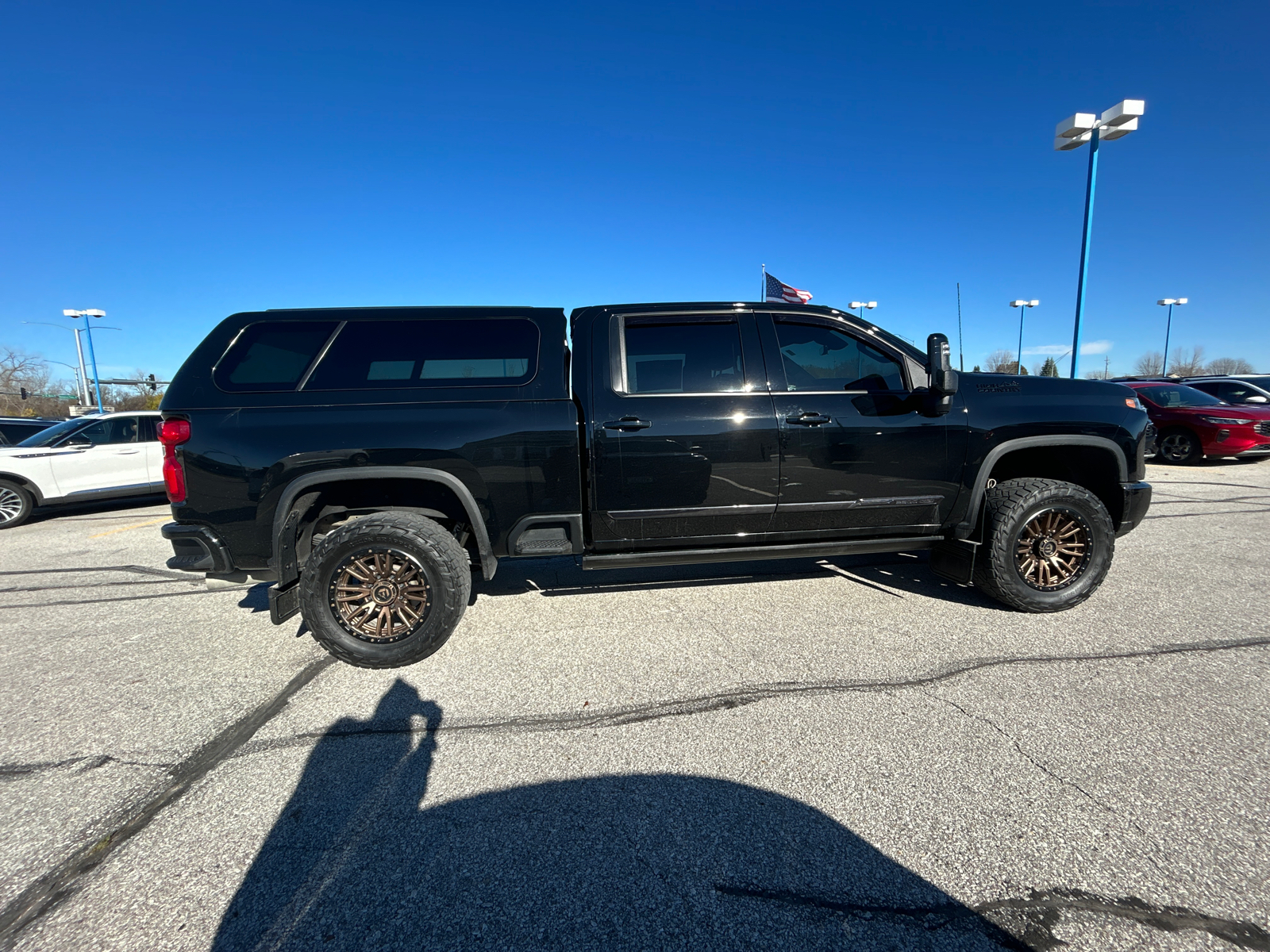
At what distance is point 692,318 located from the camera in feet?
12.0

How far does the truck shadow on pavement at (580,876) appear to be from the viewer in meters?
1.59

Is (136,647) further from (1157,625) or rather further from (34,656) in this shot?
(1157,625)

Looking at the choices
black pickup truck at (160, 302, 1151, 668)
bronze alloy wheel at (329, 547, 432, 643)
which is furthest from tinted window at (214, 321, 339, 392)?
bronze alloy wheel at (329, 547, 432, 643)

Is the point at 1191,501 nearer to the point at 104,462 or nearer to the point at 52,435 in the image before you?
the point at 104,462

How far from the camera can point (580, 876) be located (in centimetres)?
Result: 179

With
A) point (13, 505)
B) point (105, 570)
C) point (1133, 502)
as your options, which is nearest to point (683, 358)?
point (1133, 502)

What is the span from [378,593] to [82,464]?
8.35 meters

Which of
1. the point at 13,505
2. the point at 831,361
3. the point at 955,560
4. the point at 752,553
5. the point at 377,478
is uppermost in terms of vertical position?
the point at 831,361

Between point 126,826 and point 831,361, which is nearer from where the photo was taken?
point 126,826

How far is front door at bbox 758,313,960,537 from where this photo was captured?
3.54m

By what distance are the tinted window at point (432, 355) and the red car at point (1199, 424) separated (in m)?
13.0

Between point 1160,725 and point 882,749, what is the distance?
1264 millimetres

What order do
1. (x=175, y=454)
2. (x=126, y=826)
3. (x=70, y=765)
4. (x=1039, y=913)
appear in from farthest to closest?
(x=175, y=454), (x=70, y=765), (x=126, y=826), (x=1039, y=913)

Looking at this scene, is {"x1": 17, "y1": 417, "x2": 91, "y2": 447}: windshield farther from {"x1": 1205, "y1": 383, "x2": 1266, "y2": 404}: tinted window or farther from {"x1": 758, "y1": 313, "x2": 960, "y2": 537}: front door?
{"x1": 1205, "y1": 383, "x2": 1266, "y2": 404}: tinted window
